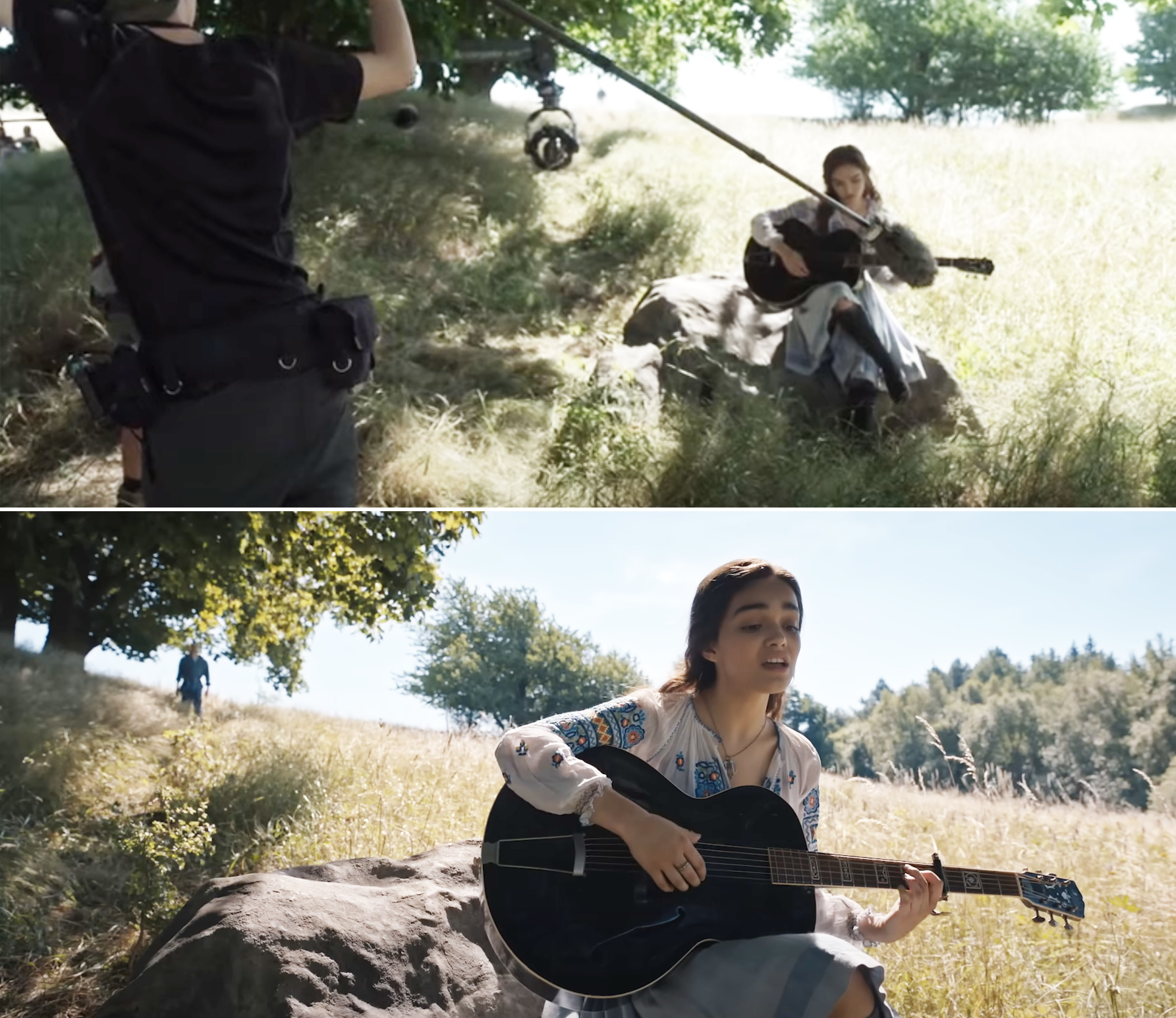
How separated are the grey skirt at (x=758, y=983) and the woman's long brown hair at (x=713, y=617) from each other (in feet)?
1.68

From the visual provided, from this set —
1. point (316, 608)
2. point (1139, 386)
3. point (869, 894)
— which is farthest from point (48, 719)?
point (1139, 386)

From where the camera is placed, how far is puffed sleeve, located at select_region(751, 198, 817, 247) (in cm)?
453

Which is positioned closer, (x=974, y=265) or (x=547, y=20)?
(x=974, y=265)

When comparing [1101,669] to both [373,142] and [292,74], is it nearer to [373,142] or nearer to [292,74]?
[292,74]

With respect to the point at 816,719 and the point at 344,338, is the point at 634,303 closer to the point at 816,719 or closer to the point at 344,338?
the point at 816,719

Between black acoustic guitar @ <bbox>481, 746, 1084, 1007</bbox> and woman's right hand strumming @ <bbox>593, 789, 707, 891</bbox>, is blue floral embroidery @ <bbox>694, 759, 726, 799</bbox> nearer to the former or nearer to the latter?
black acoustic guitar @ <bbox>481, 746, 1084, 1007</bbox>

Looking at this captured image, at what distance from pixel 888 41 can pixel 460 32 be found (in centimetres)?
233

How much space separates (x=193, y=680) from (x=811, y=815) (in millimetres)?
2024

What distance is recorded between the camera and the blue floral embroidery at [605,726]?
2338 millimetres

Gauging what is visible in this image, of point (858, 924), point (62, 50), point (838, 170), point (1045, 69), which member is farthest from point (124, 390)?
point (1045, 69)

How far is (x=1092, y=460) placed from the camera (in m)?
4.41

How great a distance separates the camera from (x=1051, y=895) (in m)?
2.53

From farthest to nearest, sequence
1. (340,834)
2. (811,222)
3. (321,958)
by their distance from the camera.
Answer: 1. (811,222)
2. (340,834)
3. (321,958)

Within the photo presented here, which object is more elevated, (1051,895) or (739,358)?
(739,358)
